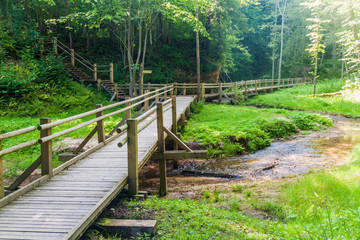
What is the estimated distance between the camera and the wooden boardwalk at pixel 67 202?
3.37 m

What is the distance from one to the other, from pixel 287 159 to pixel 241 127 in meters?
3.25

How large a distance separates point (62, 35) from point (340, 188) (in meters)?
24.1

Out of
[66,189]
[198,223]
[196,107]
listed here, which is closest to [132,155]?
[66,189]

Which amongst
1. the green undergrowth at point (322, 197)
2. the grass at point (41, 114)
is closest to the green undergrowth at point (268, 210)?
the green undergrowth at point (322, 197)

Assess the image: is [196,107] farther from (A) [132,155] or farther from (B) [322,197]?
(A) [132,155]

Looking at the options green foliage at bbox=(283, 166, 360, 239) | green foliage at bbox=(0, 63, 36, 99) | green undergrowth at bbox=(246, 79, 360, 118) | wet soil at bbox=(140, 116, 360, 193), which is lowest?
wet soil at bbox=(140, 116, 360, 193)

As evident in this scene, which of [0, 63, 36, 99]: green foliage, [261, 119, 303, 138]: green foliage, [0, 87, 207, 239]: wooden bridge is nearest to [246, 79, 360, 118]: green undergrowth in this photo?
[261, 119, 303, 138]: green foliage

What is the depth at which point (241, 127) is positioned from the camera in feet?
41.9

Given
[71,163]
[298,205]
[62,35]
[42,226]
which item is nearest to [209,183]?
[298,205]

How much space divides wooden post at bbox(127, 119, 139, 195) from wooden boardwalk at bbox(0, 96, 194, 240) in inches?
5.3

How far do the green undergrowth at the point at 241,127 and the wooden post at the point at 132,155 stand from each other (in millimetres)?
5965

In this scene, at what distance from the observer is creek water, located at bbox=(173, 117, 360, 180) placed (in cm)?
873

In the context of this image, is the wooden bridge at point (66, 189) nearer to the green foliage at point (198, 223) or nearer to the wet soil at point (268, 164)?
the green foliage at point (198, 223)

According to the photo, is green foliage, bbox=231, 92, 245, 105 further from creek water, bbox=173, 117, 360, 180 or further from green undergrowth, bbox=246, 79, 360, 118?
creek water, bbox=173, 117, 360, 180
